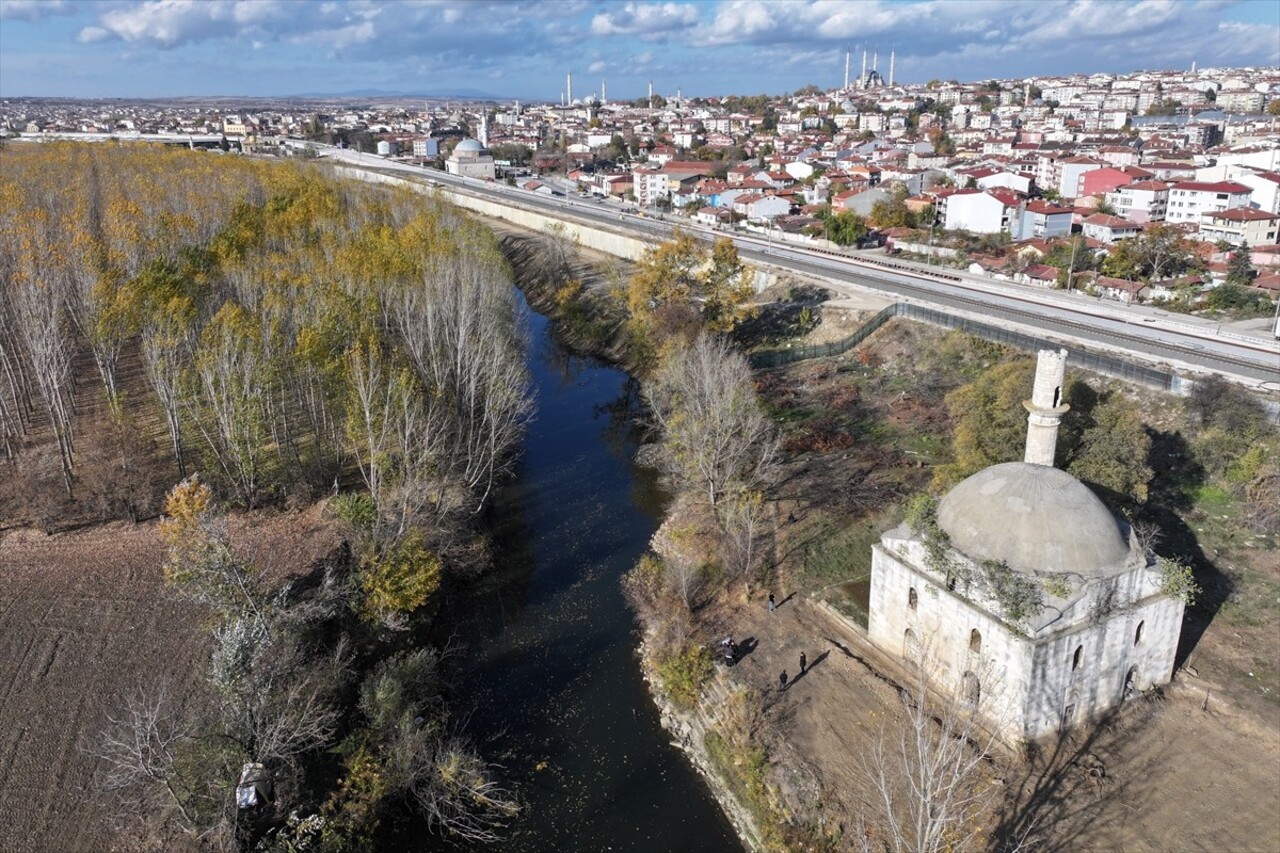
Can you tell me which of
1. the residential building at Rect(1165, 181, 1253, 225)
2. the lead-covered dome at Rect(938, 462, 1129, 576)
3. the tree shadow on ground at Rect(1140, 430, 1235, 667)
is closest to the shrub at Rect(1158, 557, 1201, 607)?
the lead-covered dome at Rect(938, 462, 1129, 576)

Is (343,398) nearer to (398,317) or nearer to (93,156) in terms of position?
(398,317)

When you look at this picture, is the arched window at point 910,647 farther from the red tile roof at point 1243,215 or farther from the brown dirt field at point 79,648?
the red tile roof at point 1243,215

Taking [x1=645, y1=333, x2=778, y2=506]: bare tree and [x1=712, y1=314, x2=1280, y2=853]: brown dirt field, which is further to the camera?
[x1=645, y1=333, x2=778, y2=506]: bare tree

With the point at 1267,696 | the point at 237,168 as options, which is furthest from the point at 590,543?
the point at 237,168

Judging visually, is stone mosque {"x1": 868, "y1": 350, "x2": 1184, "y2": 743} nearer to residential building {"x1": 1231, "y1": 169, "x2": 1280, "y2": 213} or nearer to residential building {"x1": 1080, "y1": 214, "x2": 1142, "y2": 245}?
residential building {"x1": 1080, "y1": 214, "x2": 1142, "y2": 245}

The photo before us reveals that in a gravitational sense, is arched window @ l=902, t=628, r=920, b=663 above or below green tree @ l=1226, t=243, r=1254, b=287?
below

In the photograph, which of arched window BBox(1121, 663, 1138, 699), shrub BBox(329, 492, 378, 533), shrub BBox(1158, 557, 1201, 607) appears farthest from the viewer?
shrub BBox(329, 492, 378, 533)

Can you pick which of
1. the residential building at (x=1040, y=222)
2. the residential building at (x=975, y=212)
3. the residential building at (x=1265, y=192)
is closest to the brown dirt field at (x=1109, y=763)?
the residential building at (x=1040, y=222)

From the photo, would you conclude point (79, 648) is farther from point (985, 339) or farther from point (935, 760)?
point (985, 339)
